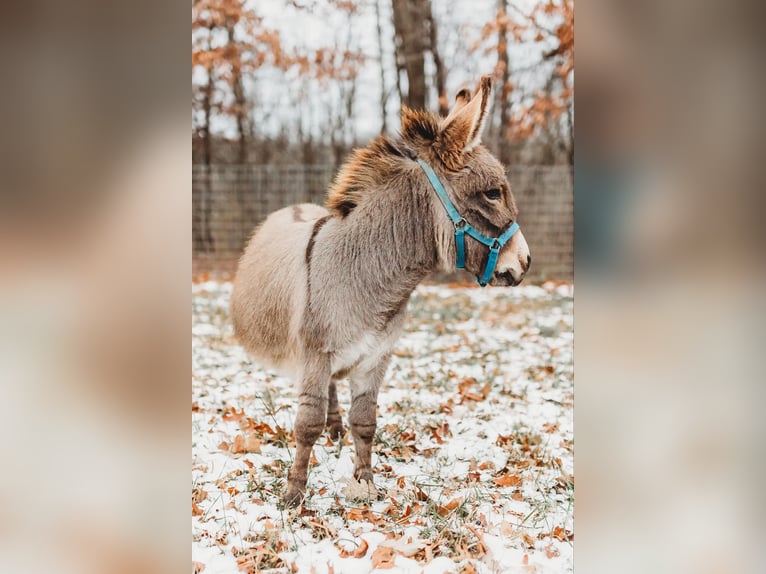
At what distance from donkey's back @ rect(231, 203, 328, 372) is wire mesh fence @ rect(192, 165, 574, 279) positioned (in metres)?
5.54

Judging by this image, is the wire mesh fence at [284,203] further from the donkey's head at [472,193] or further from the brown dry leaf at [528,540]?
the brown dry leaf at [528,540]

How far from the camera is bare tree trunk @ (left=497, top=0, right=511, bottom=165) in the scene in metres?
8.00

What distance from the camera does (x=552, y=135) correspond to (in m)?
10.0

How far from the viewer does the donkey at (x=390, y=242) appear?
2416mm

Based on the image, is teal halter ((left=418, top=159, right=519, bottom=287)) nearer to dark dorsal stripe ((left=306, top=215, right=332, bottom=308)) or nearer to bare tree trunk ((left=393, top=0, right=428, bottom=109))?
Answer: dark dorsal stripe ((left=306, top=215, right=332, bottom=308))

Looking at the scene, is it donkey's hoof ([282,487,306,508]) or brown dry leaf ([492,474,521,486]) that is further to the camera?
brown dry leaf ([492,474,521,486])

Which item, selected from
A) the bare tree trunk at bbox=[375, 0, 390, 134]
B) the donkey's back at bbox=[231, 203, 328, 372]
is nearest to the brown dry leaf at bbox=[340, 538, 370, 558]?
the donkey's back at bbox=[231, 203, 328, 372]

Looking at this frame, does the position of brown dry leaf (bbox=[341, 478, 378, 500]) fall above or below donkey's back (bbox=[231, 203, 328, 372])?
below

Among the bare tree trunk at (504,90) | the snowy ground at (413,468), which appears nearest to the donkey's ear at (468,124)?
the snowy ground at (413,468)

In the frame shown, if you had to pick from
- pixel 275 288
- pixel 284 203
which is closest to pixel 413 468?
pixel 275 288

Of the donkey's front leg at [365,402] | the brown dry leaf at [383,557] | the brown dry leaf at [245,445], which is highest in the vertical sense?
the donkey's front leg at [365,402]
